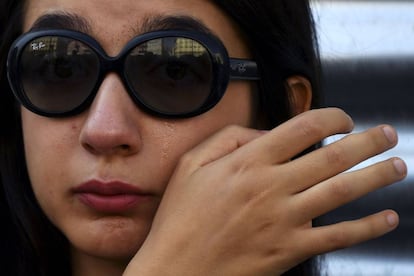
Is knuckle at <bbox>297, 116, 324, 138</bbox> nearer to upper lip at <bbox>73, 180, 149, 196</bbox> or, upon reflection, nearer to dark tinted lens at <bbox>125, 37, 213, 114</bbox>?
dark tinted lens at <bbox>125, 37, 213, 114</bbox>

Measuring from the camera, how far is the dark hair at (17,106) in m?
1.76

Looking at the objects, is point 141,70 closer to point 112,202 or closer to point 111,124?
point 111,124

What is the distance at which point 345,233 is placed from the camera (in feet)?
4.76

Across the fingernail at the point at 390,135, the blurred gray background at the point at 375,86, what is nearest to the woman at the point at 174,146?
the fingernail at the point at 390,135

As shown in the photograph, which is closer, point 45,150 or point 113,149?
point 113,149

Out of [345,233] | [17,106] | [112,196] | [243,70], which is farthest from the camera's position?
[17,106]

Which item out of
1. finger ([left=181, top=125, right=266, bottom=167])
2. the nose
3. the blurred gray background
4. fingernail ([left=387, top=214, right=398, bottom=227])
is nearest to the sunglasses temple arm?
finger ([left=181, top=125, right=266, bottom=167])

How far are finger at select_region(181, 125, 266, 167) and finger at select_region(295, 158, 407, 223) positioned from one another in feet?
0.61

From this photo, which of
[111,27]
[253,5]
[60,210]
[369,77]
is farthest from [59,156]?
[369,77]

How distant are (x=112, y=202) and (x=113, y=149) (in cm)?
11

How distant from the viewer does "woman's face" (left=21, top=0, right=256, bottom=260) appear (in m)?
1.54

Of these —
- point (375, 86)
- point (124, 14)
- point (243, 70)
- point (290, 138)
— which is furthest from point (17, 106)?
point (375, 86)

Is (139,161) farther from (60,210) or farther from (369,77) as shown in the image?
(369,77)

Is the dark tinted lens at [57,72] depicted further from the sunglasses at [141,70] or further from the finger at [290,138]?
the finger at [290,138]
